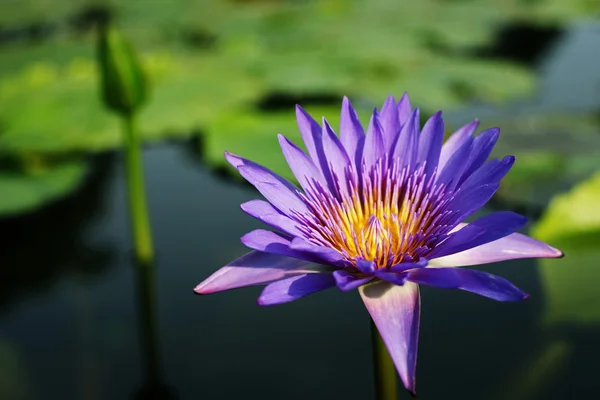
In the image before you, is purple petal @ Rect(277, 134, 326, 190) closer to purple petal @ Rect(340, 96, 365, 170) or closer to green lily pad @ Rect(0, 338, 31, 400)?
purple petal @ Rect(340, 96, 365, 170)

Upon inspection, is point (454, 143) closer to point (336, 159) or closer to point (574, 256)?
point (336, 159)

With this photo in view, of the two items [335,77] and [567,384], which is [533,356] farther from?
[335,77]

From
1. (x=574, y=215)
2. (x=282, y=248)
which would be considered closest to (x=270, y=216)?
(x=282, y=248)

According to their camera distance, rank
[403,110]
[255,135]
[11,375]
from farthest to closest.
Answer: [255,135]
[11,375]
[403,110]

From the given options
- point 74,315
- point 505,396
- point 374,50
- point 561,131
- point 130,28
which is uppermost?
point 130,28

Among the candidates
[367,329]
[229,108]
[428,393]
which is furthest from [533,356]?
[229,108]

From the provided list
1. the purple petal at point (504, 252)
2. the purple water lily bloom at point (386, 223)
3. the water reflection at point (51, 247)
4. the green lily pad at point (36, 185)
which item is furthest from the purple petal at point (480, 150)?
the green lily pad at point (36, 185)

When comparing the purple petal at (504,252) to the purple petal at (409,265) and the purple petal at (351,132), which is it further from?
the purple petal at (351,132)
